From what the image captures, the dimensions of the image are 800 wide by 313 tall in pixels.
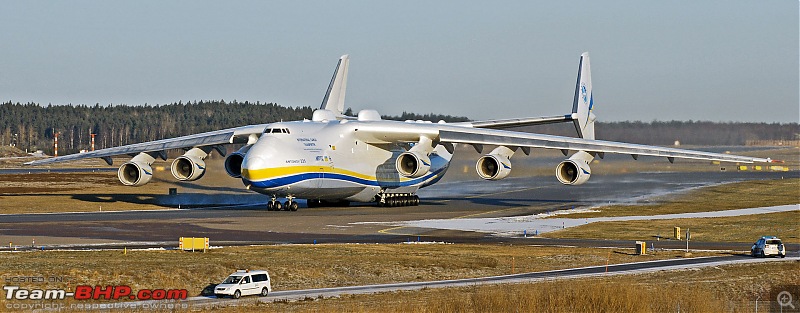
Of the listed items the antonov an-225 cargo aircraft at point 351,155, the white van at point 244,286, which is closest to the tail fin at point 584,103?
the antonov an-225 cargo aircraft at point 351,155

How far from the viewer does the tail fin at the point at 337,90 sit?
172 ft

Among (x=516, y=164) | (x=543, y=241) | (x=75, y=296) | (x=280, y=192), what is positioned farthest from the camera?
(x=516, y=164)

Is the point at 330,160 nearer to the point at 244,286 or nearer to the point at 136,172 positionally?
the point at 136,172

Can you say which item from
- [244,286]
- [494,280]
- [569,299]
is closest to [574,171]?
[494,280]

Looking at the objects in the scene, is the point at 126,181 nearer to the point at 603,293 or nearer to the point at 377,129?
the point at 377,129

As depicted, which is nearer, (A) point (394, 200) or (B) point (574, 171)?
(B) point (574, 171)

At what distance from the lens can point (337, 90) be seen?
5294cm

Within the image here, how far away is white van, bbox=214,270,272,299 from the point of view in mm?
19695

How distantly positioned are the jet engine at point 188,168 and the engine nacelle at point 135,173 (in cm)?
112

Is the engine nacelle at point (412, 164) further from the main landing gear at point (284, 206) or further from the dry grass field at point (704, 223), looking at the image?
the dry grass field at point (704, 223)

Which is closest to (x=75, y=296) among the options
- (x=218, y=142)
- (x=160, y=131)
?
(x=218, y=142)

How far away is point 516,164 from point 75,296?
156 ft

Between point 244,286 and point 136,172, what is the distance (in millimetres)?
26344

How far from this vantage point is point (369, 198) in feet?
152
